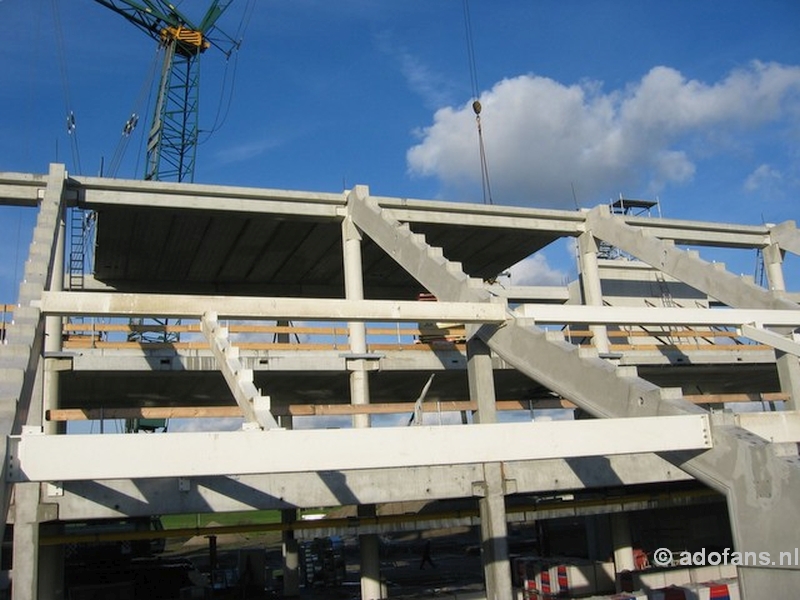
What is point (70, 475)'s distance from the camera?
5.96 meters

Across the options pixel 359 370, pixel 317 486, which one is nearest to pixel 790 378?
pixel 359 370

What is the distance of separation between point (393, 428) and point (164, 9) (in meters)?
41.7

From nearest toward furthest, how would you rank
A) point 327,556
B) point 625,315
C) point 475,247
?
point 625,315
point 475,247
point 327,556

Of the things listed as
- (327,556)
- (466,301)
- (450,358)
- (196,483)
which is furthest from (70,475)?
(327,556)

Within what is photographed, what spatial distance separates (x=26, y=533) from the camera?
35.3ft

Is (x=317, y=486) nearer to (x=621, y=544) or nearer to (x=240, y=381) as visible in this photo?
(x=240, y=381)

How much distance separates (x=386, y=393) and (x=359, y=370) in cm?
586

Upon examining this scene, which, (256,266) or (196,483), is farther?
(256,266)

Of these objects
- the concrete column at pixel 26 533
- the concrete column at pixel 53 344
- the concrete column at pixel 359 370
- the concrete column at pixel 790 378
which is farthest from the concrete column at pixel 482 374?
the concrete column at pixel 53 344

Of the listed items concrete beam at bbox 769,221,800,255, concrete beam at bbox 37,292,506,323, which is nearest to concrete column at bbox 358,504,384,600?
concrete beam at bbox 37,292,506,323

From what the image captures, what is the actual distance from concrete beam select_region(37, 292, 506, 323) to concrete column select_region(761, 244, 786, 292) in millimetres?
14061

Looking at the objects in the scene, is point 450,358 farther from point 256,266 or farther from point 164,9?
point 164,9

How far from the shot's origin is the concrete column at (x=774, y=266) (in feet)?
74.6

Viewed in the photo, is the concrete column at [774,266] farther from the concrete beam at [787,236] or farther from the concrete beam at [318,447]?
the concrete beam at [318,447]
